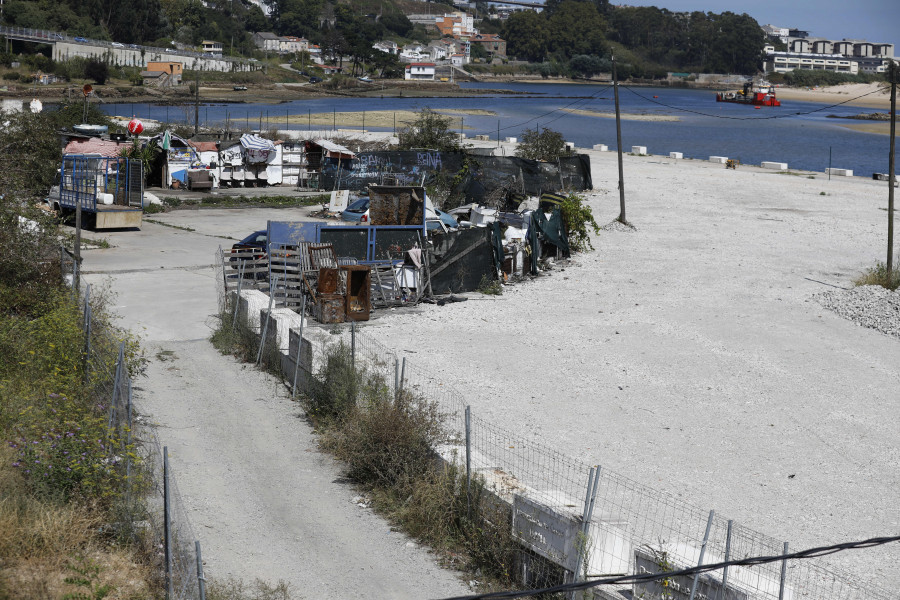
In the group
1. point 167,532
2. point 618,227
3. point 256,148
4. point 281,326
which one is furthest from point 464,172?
point 167,532

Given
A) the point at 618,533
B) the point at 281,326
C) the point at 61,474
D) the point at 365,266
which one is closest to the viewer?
the point at 618,533

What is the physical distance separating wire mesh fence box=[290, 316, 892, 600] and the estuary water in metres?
50.1

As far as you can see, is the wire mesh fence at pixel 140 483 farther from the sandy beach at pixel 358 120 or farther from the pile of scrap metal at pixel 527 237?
the sandy beach at pixel 358 120

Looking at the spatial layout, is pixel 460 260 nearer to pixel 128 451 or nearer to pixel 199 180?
pixel 128 451

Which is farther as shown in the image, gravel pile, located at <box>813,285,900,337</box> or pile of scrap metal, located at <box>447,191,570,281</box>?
pile of scrap metal, located at <box>447,191,570,281</box>

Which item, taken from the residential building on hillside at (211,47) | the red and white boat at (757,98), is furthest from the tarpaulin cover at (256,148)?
the residential building on hillside at (211,47)

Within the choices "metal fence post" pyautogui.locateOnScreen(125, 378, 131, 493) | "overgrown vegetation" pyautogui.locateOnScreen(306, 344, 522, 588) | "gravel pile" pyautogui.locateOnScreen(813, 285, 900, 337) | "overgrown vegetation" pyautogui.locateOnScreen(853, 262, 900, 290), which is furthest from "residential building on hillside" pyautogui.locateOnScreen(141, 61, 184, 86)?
"metal fence post" pyautogui.locateOnScreen(125, 378, 131, 493)

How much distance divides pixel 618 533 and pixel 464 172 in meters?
29.2

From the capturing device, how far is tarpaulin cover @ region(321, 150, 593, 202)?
121 feet

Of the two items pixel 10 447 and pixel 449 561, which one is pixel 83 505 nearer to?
pixel 10 447

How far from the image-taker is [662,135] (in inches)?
4350

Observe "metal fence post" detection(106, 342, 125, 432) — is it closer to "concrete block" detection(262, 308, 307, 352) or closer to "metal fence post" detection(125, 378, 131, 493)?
"metal fence post" detection(125, 378, 131, 493)

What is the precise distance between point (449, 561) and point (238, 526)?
2.42m

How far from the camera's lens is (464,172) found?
37.0 m
